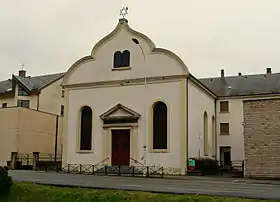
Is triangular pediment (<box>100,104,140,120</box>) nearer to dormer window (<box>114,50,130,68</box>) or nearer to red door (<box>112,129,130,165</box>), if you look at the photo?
red door (<box>112,129,130,165</box>)

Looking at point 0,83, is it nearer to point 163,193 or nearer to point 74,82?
point 74,82

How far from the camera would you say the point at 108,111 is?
37.2 meters

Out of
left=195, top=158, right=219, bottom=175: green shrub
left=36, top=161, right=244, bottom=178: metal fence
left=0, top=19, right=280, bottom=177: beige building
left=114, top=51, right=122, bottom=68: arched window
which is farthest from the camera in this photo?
left=114, top=51, right=122, bottom=68: arched window

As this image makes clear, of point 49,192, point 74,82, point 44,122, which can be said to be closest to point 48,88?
point 44,122

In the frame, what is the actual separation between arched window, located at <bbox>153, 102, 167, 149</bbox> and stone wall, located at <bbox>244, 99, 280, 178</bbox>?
639 centimetres

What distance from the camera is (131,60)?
123 ft

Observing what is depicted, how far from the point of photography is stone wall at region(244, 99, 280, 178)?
3128 cm

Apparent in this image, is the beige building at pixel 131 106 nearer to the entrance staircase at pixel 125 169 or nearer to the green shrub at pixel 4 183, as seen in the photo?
the entrance staircase at pixel 125 169

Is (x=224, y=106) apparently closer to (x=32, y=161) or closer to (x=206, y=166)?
(x=206, y=166)

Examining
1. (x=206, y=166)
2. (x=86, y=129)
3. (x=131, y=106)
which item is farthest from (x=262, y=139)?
(x=86, y=129)

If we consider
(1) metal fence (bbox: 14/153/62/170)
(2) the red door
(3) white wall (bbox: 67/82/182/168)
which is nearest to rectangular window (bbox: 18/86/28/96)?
(1) metal fence (bbox: 14/153/62/170)

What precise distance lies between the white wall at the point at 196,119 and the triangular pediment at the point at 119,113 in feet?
15.2

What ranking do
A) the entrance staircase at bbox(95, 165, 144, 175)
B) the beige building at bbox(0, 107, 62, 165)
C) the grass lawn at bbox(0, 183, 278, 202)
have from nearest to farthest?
the grass lawn at bbox(0, 183, 278, 202) < the entrance staircase at bbox(95, 165, 144, 175) < the beige building at bbox(0, 107, 62, 165)

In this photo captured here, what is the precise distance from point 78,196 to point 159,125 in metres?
18.9
